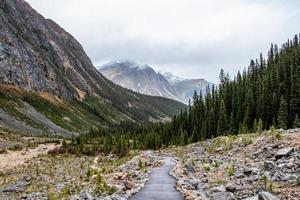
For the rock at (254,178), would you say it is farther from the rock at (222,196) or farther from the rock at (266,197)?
the rock at (266,197)

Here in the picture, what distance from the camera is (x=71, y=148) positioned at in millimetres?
111188


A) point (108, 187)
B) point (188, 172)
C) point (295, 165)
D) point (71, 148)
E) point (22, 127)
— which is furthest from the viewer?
point (22, 127)

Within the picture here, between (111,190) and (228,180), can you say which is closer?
(228,180)

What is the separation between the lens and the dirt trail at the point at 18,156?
274 feet

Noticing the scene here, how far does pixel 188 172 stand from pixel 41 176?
3139cm

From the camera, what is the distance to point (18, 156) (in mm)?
97375

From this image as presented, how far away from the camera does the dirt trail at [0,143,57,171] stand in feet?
274

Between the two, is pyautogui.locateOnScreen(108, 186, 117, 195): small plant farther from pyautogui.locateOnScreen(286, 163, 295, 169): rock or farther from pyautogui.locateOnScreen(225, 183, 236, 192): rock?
pyautogui.locateOnScreen(286, 163, 295, 169): rock

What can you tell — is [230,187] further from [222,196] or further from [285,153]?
[285,153]

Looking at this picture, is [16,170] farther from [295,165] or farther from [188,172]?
[295,165]

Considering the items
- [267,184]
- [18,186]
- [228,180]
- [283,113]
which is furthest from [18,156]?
[267,184]

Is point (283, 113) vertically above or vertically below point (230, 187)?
above

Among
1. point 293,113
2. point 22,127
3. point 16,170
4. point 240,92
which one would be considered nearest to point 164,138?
point 240,92

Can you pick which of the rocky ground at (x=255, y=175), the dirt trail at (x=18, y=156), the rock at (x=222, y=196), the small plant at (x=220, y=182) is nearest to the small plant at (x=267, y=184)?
the rocky ground at (x=255, y=175)
